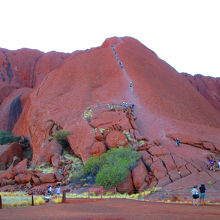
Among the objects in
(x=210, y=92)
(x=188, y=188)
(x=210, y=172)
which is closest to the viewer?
(x=188, y=188)

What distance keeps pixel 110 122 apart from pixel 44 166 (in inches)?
332

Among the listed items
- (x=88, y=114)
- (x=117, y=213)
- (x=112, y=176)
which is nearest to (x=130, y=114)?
(x=88, y=114)

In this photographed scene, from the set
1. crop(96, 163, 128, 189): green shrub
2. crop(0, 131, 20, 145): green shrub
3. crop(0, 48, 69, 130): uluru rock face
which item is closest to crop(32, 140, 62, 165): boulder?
crop(96, 163, 128, 189): green shrub

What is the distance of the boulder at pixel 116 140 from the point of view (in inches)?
1303

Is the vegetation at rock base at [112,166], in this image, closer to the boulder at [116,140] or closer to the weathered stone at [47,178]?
the boulder at [116,140]

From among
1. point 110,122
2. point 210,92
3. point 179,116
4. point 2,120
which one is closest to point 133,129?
point 110,122

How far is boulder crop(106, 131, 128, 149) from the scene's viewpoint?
33.1 metres

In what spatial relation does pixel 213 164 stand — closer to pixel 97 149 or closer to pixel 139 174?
pixel 139 174

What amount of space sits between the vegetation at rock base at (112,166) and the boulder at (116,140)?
51.1 inches

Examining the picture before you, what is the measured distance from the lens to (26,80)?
3167 inches

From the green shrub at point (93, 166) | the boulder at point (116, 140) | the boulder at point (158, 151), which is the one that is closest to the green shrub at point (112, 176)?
the green shrub at point (93, 166)

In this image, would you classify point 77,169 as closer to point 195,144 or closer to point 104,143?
point 104,143

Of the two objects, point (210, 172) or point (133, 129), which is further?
point (133, 129)

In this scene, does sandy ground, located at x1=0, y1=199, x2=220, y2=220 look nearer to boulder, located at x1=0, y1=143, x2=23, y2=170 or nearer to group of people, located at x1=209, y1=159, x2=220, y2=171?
group of people, located at x1=209, y1=159, x2=220, y2=171
